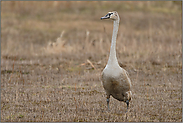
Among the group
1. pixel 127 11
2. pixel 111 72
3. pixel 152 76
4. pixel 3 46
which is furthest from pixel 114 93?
pixel 127 11

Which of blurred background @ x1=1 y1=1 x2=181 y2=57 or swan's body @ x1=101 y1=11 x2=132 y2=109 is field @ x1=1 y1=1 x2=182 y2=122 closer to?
blurred background @ x1=1 y1=1 x2=181 y2=57

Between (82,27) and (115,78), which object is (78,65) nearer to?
(115,78)

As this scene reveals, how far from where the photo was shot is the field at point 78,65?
7.23 metres

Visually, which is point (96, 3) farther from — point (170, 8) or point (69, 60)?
point (69, 60)

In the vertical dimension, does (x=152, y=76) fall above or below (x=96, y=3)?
below

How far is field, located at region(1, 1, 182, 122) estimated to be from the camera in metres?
7.23

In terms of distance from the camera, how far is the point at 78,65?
41.9 feet

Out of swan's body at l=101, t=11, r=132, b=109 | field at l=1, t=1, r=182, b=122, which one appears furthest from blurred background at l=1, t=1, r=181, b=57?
swan's body at l=101, t=11, r=132, b=109

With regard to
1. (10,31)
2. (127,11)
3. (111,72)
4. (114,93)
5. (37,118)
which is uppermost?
(127,11)

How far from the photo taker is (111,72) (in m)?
6.34

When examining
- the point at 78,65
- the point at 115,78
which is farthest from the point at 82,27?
the point at 115,78

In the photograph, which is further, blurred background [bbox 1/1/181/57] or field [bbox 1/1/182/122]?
blurred background [bbox 1/1/181/57]

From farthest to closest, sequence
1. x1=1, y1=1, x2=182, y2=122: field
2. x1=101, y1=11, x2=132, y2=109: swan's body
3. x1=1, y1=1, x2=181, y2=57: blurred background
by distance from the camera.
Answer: x1=1, y1=1, x2=181, y2=57: blurred background, x1=1, y1=1, x2=182, y2=122: field, x1=101, y1=11, x2=132, y2=109: swan's body

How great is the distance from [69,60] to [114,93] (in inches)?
279
